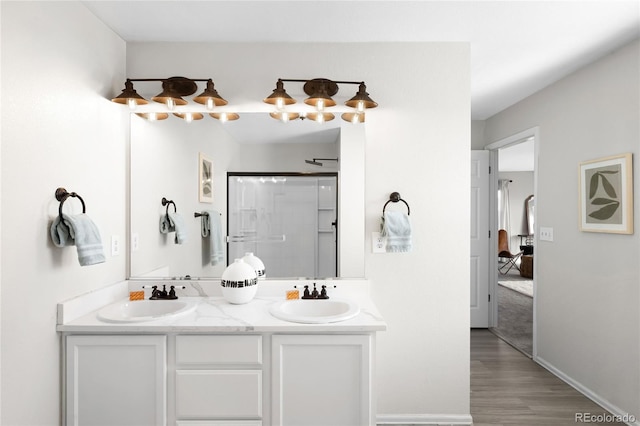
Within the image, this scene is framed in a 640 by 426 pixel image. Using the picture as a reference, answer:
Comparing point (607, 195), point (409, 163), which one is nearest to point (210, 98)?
point (409, 163)

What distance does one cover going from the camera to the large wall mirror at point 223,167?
2.39 meters

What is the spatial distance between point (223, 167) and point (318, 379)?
1371 millimetres

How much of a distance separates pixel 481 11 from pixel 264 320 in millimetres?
1973

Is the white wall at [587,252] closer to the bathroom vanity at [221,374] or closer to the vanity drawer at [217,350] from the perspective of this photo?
the bathroom vanity at [221,374]

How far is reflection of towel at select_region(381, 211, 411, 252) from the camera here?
230 centimetres

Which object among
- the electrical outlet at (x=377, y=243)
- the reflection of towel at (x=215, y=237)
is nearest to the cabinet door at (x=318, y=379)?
the electrical outlet at (x=377, y=243)

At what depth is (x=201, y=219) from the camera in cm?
240

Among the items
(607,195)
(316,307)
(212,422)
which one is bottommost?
(212,422)

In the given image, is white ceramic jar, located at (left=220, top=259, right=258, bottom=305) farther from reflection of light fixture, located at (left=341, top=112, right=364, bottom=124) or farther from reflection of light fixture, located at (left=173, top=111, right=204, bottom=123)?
reflection of light fixture, located at (left=341, top=112, right=364, bottom=124)

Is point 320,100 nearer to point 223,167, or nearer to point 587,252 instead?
point 223,167

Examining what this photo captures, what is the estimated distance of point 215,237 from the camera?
2410 mm

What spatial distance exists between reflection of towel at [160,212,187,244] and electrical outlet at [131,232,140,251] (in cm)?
15

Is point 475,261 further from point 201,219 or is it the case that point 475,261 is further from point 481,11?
point 201,219

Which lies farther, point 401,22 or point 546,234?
point 546,234
